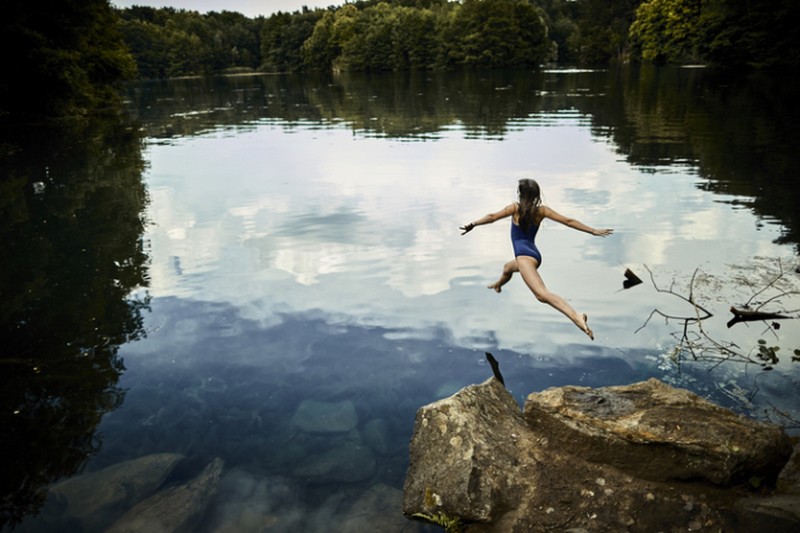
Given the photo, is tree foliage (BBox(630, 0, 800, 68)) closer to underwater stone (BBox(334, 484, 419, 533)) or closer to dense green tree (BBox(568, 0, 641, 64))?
dense green tree (BBox(568, 0, 641, 64))

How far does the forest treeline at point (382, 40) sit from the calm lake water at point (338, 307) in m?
17.7

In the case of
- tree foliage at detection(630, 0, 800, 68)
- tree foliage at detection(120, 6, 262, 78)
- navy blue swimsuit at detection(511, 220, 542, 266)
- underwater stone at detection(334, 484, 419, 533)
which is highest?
tree foliage at detection(120, 6, 262, 78)

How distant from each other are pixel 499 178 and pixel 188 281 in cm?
1089

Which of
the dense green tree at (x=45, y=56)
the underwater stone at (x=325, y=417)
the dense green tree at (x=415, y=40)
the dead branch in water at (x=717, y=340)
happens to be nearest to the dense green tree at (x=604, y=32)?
the dense green tree at (x=415, y=40)

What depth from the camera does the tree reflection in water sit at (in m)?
5.92

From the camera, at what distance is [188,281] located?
10.4 metres

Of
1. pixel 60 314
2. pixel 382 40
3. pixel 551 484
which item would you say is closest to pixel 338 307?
pixel 60 314

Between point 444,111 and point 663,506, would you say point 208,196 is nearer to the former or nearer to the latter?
point 663,506

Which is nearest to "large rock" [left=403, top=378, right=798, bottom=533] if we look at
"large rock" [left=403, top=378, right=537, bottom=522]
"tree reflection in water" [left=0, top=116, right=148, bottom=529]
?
"large rock" [left=403, top=378, right=537, bottom=522]

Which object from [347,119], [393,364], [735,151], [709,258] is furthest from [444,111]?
[393,364]

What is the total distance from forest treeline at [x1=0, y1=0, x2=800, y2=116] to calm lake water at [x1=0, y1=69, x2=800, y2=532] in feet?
58.1

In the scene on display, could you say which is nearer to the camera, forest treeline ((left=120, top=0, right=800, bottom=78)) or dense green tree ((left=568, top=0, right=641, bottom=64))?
forest treeline ((left=120, top=0, right=800, bottom=78))

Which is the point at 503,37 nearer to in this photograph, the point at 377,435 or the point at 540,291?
the point at 540,291

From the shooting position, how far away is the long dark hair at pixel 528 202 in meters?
7.39
